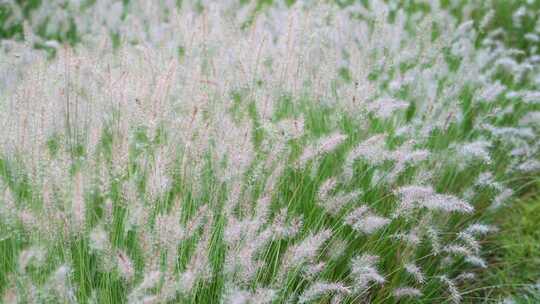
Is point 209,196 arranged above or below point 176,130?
below

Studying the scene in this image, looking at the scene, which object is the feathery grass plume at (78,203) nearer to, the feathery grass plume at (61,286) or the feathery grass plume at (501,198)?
the feathery grass plume at (61,286)

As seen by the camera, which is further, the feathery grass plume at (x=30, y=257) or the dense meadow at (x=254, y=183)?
the dense meadow at (x=254, y=183)

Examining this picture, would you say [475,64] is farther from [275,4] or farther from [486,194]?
[275,4]

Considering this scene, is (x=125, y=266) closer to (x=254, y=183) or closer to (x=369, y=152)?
(x=254, y=183)

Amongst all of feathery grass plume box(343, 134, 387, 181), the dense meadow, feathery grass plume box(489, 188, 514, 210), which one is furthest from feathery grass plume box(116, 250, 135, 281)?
A: feathery grass plume box(489, 188, 514, 210)

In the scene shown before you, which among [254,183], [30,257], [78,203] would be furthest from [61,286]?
[254,183]

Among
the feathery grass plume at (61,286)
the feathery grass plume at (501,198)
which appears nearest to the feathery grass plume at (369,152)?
the feathery grass plume at (501,198)

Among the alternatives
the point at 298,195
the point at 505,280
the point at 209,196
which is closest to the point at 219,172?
the point at 209,196

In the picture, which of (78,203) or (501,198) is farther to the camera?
(501,198)
